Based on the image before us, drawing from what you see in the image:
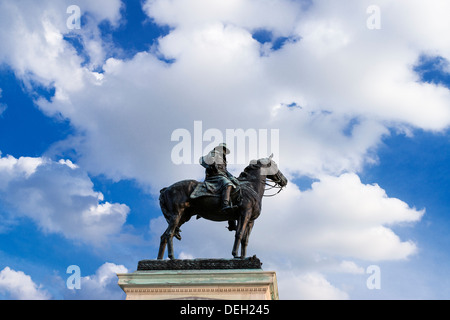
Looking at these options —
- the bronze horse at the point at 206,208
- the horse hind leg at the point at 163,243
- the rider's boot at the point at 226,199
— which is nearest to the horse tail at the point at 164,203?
the bronze horse at the point at 206,208

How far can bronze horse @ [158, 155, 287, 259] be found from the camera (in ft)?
52.3

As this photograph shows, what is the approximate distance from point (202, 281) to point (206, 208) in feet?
7.93

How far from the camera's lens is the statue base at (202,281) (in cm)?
1419

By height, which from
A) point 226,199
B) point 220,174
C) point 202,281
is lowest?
point 202,281

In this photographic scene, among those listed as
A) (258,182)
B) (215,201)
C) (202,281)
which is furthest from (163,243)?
(258,182)

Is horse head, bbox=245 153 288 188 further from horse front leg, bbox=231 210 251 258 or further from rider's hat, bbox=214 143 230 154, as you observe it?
horse front leg, bbox=231 210 251 258

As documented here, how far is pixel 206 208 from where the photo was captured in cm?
1620

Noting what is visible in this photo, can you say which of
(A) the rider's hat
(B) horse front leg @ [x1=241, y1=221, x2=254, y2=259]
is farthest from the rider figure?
(B) horse front leg @ [x1=241, y1=221, x2=254, y2=259]

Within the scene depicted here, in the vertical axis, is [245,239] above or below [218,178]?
below

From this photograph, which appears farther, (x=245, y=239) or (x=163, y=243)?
(x=245, y=239)

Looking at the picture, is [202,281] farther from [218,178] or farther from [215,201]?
[218,178]

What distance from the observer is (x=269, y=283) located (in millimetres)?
14164
